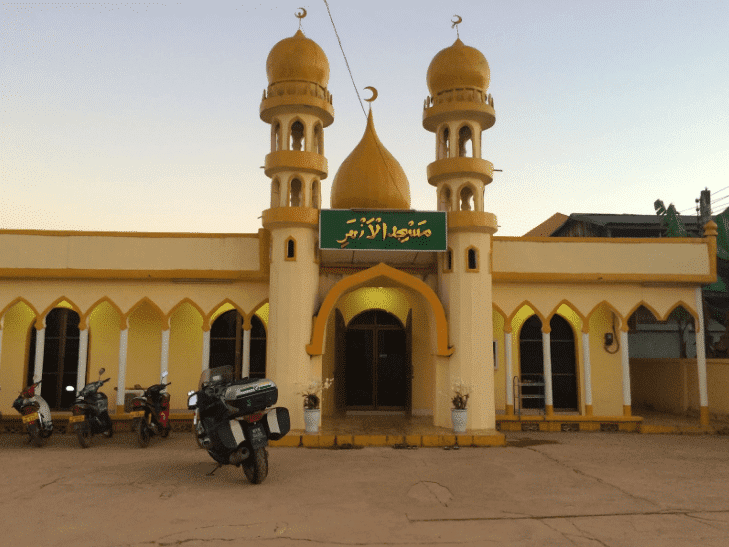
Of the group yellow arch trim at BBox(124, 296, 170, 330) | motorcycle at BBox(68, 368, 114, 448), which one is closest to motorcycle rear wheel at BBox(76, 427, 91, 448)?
motorcycle at BBox(68, 368, 114, 448)

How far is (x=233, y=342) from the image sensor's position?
1293 cm

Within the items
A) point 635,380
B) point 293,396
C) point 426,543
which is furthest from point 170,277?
point 635,380

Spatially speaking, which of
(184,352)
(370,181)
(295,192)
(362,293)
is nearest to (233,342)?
→ (184,352)

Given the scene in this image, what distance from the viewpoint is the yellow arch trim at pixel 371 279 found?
35.5 feet

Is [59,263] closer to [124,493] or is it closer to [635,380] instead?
[124,493]

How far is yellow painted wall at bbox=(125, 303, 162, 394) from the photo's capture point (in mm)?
12555

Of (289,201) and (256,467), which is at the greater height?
(289,201)

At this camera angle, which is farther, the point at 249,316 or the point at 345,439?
the point at 249,316

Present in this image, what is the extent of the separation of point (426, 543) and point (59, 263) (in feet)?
34.1

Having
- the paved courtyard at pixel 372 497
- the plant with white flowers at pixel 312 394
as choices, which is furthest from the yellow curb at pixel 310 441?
the plant with white flowers at pixel 312 394

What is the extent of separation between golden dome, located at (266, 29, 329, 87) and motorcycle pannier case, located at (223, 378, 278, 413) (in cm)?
699

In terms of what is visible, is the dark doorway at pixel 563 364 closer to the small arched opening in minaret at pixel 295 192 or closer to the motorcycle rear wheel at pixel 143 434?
the small arched opening in minaret at pixel 295 192

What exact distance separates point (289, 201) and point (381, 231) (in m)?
1.94

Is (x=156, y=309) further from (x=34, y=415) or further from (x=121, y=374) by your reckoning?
(x=34, y=415)
